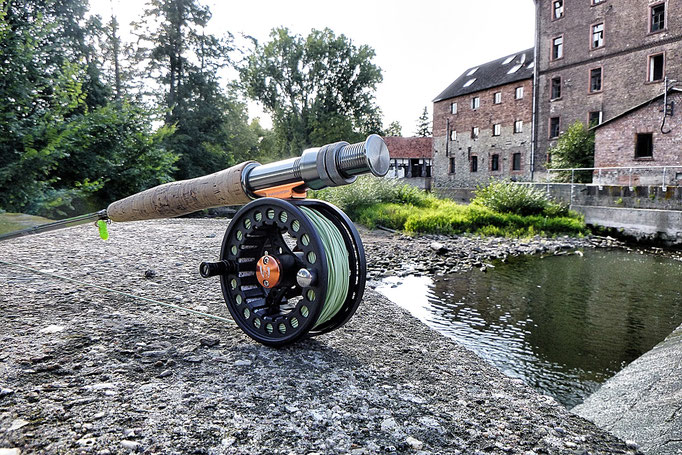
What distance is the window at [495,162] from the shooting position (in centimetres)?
3728

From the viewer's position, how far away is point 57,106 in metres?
8.56

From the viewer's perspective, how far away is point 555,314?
24.0ft

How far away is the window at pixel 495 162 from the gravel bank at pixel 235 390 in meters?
35.0

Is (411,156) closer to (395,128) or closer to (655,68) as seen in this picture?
(655,68)

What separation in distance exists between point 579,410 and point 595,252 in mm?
12139

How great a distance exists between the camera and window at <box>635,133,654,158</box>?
2409 cm

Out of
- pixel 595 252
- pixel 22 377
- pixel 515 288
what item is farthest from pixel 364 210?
pixel 22 377

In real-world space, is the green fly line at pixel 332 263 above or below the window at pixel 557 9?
below

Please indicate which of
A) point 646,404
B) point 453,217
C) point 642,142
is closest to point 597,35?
point 642,142

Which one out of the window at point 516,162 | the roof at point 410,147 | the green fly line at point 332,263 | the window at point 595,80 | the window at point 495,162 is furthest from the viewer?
the roof at point 410,147

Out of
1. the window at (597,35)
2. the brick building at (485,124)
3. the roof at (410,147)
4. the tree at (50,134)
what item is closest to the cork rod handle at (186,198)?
the tree at (50,134)

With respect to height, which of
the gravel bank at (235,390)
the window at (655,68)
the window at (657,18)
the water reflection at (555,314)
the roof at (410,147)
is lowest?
the water reflection at (555,314)

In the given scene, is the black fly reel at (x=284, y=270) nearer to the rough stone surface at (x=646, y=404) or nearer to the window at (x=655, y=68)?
the rough stone surface at (x=646, y=404)

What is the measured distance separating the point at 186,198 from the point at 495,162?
36.6m
